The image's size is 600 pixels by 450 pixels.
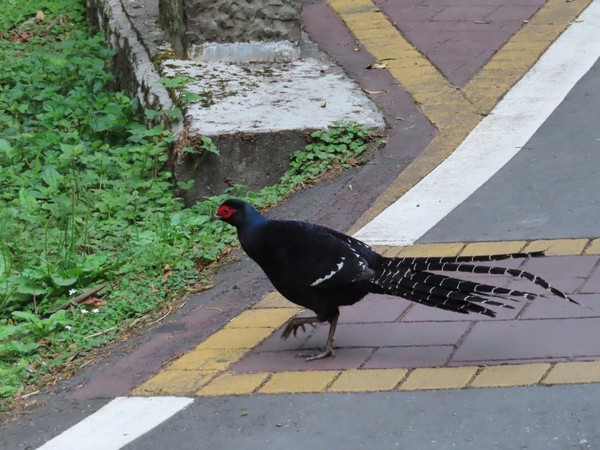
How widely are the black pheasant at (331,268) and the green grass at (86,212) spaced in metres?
0.87

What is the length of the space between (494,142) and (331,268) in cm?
222

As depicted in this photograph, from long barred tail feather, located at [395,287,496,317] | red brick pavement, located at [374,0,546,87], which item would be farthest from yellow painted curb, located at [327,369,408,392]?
red brick pavement, located at [374,0,546,87]

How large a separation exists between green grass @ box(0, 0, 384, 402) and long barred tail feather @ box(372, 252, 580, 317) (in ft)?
4.17

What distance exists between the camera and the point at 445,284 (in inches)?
172

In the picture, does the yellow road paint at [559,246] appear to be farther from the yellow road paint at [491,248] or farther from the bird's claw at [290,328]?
the bird's claw at [290,328]

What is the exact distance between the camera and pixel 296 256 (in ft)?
15.0

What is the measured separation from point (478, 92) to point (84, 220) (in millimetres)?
2491

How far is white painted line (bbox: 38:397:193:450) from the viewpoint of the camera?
4141 millimetres

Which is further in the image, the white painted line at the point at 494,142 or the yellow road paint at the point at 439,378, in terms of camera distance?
the white painted line at the point at 494,142

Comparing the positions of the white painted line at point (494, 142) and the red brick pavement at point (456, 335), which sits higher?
the white painted line at point (494, 142)

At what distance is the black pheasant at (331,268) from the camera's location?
441 cm

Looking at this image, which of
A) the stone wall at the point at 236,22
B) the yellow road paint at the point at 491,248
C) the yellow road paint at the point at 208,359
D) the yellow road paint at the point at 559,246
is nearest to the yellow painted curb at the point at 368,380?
the yellow road paint at the point at 208,359

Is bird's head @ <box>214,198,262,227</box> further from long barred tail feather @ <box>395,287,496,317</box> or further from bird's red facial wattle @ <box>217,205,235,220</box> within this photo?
long barred tail feather @ <box>395,287,496,317</box>

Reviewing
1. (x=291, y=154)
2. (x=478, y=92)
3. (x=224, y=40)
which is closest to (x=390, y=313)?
(x=291, y=154)
